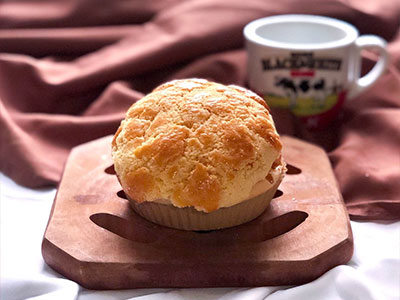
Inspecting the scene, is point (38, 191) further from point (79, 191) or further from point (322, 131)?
point (322, 131)

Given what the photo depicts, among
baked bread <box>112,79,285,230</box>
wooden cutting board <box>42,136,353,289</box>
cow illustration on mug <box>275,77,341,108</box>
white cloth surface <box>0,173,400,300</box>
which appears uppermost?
baked bread <box>112,79,285,230</box>

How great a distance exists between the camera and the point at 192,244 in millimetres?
811

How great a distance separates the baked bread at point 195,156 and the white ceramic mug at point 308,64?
1.11 feet

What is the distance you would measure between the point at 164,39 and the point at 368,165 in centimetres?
53

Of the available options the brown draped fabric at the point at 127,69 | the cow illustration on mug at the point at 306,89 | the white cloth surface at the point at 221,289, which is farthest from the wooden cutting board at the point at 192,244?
the cow illustration on mug at the point at 306,89

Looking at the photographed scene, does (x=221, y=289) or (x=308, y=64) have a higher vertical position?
(x=308, y=64)

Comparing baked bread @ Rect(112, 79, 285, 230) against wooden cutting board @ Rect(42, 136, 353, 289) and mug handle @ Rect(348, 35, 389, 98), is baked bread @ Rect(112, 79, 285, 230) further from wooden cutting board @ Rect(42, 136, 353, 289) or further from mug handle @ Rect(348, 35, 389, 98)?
mug handle @ Rect(348, 35, 389, 98)

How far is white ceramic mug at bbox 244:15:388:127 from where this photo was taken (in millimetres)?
1168

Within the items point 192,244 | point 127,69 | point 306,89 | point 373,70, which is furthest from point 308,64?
point 192,244

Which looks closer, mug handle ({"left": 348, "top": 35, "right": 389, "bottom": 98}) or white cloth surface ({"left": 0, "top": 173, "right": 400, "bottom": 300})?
white cloth surface ({"left": 0, "top": 173, "right": 400, "bottom": 300})

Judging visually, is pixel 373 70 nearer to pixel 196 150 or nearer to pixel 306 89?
pixel 306 89

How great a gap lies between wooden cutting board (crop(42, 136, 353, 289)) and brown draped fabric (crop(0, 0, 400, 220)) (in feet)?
0.53

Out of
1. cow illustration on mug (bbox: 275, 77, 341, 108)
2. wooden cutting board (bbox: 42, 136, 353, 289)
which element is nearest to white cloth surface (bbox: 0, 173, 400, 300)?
wooden cutting board (bbox: 42, 136, 353, 289)

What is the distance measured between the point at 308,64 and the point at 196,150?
449 mm
